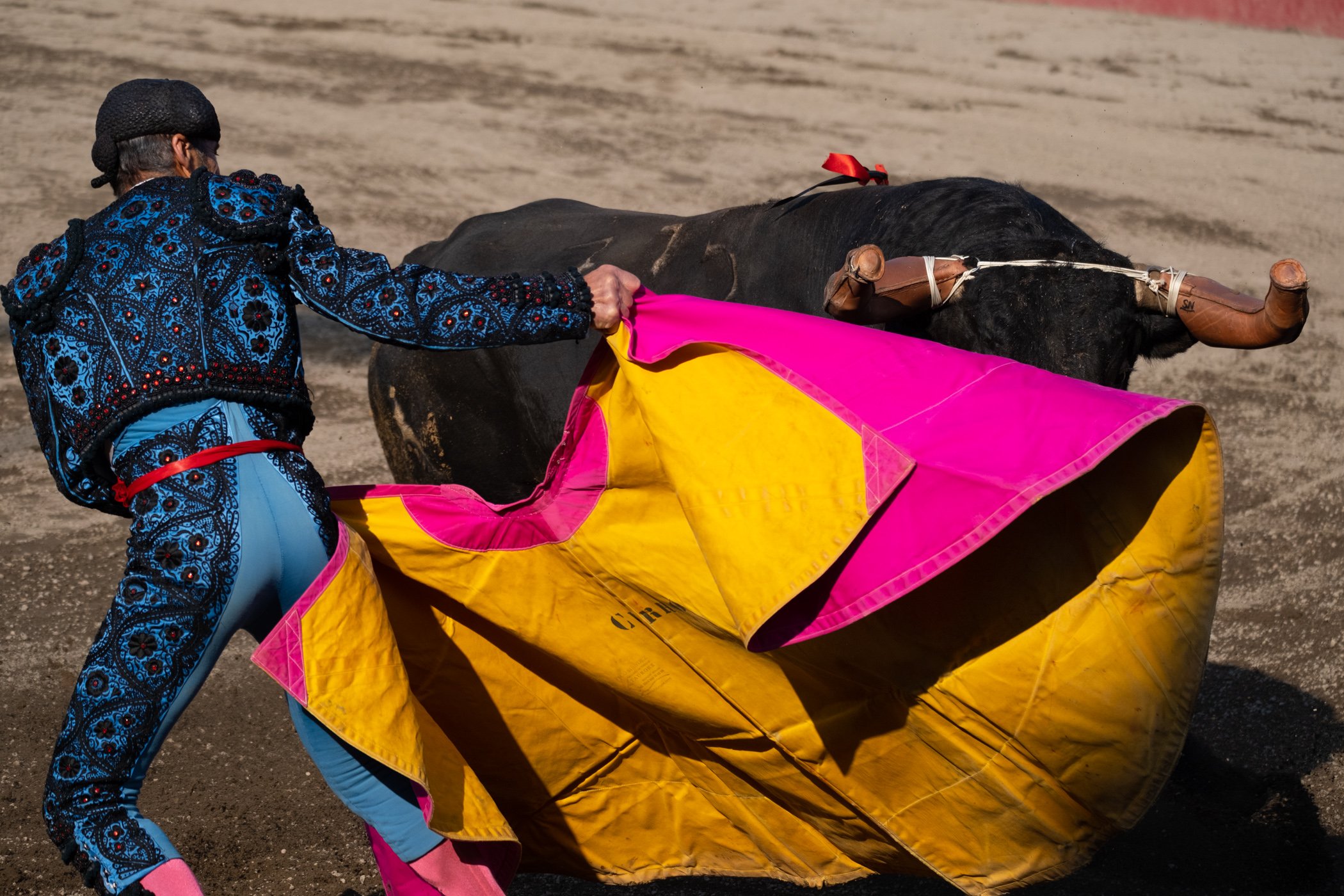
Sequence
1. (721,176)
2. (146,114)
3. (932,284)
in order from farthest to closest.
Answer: (721,176), (932,284), (146,114)

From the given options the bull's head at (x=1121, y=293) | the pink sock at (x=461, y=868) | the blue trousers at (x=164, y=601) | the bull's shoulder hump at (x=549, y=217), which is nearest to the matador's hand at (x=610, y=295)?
the bull's head at (x=1121, y=293)

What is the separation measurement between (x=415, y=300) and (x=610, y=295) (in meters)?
0.35

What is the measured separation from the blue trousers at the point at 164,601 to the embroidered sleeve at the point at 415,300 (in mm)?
239

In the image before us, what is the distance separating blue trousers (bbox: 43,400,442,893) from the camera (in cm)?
211

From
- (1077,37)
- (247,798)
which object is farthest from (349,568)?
(1077,37)

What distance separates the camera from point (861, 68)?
34.8 ft

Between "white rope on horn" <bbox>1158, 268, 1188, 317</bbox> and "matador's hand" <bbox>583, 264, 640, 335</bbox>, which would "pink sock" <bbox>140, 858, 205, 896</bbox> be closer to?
"matador's hand" <bbox>583, 264, 640, 335</bbox>

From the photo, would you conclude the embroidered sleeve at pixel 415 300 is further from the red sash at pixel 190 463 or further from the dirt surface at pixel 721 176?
the dirt surface at pixel 721 176

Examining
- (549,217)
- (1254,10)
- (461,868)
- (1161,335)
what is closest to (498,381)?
(549,217)

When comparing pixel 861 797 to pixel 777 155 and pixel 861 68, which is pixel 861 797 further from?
pixel 861 68

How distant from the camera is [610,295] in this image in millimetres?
2396

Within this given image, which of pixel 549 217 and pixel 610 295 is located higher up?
pixel 610 295

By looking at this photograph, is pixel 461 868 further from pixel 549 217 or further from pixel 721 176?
pixel 721 176

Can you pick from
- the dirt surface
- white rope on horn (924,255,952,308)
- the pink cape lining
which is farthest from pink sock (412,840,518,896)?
white rope on horn (924,255,952,308)
